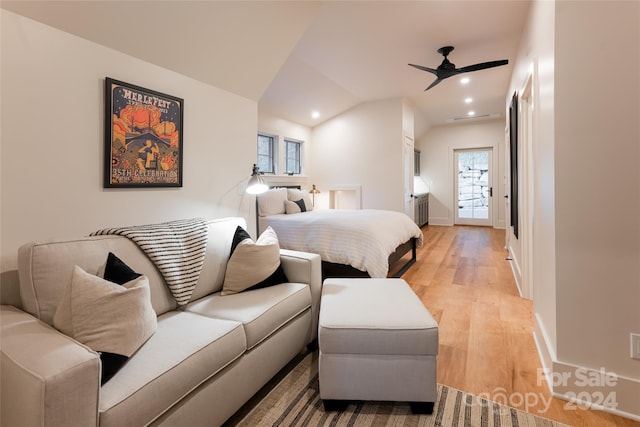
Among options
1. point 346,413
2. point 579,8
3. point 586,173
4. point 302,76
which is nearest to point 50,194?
point 346,413

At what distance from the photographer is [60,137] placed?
1.72m

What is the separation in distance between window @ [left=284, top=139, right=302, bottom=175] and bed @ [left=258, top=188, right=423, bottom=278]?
181 cm

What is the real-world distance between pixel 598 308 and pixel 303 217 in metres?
2.87

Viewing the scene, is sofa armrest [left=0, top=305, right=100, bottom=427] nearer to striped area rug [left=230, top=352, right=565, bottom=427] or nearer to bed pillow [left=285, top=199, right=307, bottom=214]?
striped area rug [left=230, top=352, right=565, bottom=427]

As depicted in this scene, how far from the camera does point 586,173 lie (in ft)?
5.14

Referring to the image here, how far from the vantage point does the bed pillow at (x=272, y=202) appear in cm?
417

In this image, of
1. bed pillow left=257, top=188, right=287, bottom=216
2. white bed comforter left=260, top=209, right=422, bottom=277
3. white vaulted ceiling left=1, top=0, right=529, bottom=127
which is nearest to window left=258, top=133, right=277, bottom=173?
white vaulted ceiling left=1, top=0, right=529, bottom=127

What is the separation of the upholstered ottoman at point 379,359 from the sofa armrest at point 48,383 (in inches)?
36.7

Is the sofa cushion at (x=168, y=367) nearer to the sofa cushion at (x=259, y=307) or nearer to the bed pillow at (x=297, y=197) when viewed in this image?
the sofa cushion at (x=259, y=307)

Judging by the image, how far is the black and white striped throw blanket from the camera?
1.72 m

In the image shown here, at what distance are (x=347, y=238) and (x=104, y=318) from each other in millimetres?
2370

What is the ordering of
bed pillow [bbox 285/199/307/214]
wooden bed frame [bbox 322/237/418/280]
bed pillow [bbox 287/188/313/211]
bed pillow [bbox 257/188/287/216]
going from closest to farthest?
wooden bed frame [bbox 322/237/418/280] < bed pillow [bbox 257/188/287/216] < bed pillow [bbox 285/199/307/214] < bed pillow [bbox 287/188/313/211]

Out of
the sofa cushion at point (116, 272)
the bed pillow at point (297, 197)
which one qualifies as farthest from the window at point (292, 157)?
the sofa cushion at point (116, 272)

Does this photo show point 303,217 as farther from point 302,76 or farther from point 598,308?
point 598,308
